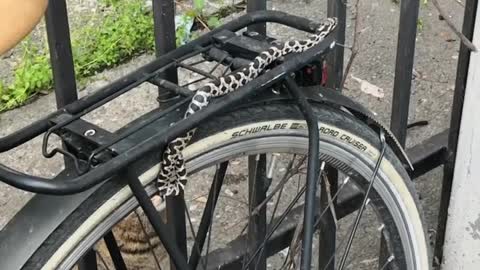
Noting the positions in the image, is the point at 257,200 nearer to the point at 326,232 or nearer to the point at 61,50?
the point at 326,232

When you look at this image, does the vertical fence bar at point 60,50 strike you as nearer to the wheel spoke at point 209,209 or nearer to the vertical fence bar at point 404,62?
the wheel spoke at point 209,209

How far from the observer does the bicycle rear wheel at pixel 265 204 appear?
1955mm

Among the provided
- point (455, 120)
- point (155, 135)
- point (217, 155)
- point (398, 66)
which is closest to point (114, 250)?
point (217, 155)

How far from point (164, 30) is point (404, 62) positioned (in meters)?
0.82

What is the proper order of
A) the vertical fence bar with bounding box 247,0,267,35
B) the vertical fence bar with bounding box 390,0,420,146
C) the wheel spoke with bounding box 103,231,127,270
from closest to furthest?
the wheel spoke with bounding box 103,231,127,270, the vertical fence bar with bounding box 247,0,267,35, the vertical fence bar with bounding box 390,0,420,146

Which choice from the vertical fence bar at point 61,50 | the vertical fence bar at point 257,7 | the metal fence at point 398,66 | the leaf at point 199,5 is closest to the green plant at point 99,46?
the leaf at point 199,5

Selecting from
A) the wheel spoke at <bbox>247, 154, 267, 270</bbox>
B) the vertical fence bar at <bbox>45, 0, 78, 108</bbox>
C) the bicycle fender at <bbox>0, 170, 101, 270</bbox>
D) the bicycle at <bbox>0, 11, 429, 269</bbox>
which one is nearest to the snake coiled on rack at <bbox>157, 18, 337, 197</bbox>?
the bicycle at <bbox>0, 11, 429, 269</bbox>

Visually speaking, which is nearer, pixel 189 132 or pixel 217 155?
pixel 189 132

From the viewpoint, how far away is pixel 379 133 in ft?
8.04

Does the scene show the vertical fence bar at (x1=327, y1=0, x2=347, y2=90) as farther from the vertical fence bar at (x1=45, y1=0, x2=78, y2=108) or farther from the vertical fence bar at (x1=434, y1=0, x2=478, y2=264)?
the vertical fence bar at (x1=45, y1=0, x2=78, y2=108)

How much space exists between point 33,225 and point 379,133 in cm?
91

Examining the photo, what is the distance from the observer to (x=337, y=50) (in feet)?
9.16

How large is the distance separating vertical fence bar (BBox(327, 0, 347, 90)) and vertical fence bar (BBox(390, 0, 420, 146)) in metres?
0.18

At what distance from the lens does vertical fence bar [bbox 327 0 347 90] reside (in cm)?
269
